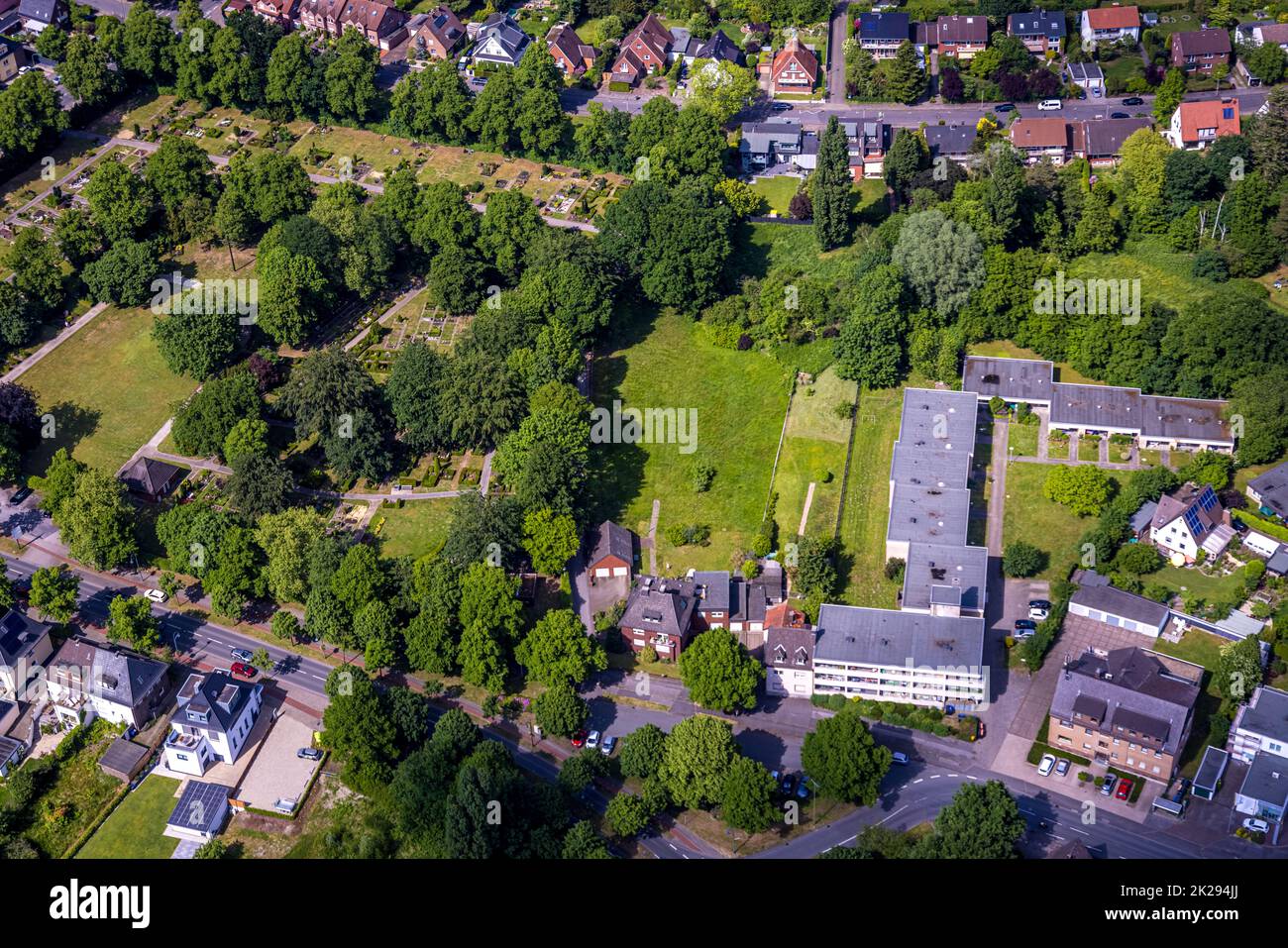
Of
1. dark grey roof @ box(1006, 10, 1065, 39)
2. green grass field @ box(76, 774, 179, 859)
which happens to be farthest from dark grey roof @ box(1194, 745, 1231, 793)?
dark grey roof @ box(1006, 10, 1065, 39)

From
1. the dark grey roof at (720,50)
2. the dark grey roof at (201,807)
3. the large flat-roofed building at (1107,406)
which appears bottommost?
the dark grey roof at (201,807)

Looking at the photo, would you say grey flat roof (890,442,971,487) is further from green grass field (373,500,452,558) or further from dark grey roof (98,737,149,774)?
dark grey roof (98,737,149,774)

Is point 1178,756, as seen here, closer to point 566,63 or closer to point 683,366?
point 683,366

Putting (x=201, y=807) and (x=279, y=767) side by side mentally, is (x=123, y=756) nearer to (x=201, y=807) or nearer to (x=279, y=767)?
(x=201, y=807)

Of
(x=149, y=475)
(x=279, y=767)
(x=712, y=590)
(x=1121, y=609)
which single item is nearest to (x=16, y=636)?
(x=149, y=475)

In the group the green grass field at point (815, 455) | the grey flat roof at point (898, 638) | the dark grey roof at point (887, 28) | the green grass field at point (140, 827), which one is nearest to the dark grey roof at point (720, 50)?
the dark grey roof at point (887, 28)

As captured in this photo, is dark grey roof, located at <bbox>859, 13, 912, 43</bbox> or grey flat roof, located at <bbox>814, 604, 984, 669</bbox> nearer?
grey flat roof, located at <bbox>814, 604, 984, 669</bbox>

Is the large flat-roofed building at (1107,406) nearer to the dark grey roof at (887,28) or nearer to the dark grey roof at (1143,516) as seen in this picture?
the dark grey roof at (1143,516)
